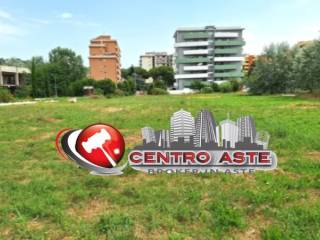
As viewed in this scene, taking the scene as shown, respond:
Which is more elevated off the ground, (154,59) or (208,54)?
(154,59)

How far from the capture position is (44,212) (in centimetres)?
374

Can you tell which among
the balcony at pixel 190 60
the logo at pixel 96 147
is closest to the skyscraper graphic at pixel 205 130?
the logo at pixel 96 147

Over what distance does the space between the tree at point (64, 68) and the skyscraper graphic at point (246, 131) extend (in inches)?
2418

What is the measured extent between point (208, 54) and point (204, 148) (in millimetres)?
77753

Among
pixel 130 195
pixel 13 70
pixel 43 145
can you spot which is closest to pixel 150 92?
pixel 13 70

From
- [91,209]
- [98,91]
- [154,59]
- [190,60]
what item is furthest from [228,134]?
[154,59]

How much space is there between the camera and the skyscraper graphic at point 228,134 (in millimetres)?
4848

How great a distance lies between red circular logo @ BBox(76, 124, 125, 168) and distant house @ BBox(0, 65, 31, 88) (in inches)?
2402

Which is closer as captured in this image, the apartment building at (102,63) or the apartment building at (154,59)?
the apartment building at (102,63)

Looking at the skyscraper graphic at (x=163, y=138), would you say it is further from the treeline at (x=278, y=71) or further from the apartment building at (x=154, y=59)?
the apartment building at (x=154, y=59)

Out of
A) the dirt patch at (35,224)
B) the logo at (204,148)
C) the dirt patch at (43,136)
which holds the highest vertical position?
the logo at (204,148)

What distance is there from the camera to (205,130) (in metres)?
4.98

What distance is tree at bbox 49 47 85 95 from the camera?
64.9m

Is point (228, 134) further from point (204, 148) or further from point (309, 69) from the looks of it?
point (309, 69)
